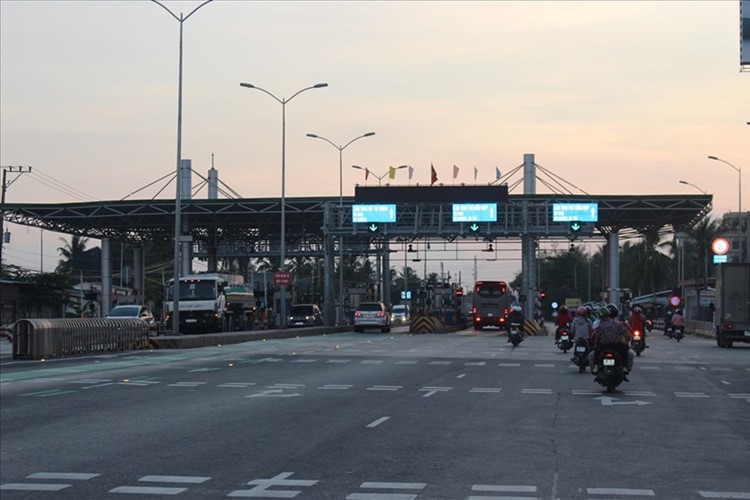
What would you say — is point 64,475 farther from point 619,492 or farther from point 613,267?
point 613,267

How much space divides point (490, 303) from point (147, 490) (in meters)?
67.8

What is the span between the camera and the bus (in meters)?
77.6

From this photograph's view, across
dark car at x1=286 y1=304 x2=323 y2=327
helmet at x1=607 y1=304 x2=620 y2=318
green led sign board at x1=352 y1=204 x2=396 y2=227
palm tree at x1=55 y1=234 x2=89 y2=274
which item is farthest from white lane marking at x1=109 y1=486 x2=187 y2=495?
palm tree at x1=55 y1=234 x2=89 y2=274

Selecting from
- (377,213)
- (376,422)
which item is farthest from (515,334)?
(376,422)

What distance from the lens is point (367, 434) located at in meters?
15.0

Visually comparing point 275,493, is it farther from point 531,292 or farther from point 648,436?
point 531,292

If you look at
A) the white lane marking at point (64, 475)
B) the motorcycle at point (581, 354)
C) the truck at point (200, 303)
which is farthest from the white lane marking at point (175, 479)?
the truck at point (200, 303)

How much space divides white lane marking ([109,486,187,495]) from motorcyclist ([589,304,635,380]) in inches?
507

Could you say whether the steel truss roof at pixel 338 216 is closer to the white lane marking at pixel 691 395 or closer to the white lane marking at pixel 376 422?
the white lane marking at pixel 691 395

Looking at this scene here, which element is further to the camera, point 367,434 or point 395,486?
point 367,434

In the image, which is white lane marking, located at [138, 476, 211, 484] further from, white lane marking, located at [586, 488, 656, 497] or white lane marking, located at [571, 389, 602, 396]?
white lane marking, located at [571, 389, 602, 396]

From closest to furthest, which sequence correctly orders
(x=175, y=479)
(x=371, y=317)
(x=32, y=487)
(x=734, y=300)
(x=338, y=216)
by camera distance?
(x=32, y=487)
(x=175, y=479)
(x=734, y=300)
(x=371, y=317)
(x=338, y=216)

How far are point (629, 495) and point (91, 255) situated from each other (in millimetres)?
119808

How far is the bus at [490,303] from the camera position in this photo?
3054 inches
